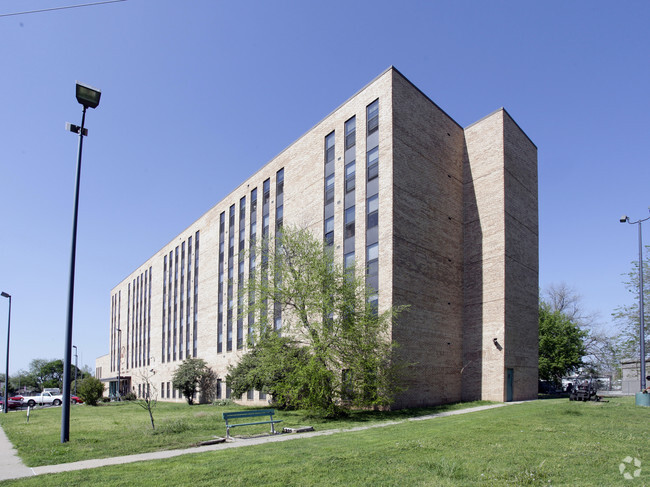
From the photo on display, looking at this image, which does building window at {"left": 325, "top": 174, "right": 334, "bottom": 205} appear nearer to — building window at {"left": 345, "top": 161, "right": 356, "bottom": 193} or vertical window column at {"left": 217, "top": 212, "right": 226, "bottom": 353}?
building window at {"left": 345, "top": 161, "right": 356, "bottom": 193}

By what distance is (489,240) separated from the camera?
29.2m

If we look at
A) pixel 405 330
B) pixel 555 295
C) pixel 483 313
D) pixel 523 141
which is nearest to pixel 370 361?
pixel 405 330

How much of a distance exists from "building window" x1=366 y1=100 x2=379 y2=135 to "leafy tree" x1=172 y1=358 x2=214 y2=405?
27088 mm

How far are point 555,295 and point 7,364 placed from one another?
53671 millimetres

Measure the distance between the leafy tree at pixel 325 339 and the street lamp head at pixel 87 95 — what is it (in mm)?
11132

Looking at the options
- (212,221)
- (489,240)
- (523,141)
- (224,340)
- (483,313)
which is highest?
(523,141)

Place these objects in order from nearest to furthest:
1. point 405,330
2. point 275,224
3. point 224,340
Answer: point 405,330
point 275,224
point 224,340

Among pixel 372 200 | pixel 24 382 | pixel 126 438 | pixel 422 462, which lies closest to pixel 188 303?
pixel 372 200

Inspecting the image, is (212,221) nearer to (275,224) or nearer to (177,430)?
(275,224)

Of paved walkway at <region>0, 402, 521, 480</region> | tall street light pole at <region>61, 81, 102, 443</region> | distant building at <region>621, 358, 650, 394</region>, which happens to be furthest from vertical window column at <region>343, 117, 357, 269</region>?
distant building at <region>621, 358, 650, 394</region>

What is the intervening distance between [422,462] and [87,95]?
14.0 meters

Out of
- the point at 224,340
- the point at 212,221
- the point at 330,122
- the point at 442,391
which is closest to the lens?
the point at 442,391

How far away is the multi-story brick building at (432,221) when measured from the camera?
26.0 m

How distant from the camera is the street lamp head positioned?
14.8m
